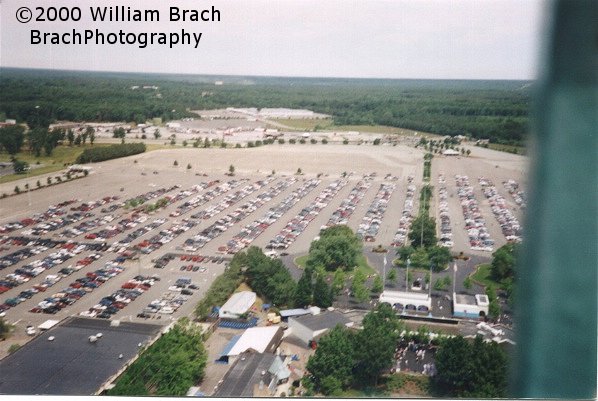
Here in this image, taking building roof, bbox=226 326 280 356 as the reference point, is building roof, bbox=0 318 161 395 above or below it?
above

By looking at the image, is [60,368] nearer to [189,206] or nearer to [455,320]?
[189,206]

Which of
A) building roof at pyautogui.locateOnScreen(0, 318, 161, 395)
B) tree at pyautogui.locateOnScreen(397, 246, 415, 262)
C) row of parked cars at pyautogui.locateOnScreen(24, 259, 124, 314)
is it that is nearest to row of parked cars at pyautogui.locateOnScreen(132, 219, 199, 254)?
row of parked cars at pyautogui.locateOnScreen(24, 259, 124, 314)

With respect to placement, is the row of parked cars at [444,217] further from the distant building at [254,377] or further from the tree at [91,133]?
the tree at [91,133]

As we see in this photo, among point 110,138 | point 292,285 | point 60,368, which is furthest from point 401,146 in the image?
point 60,368

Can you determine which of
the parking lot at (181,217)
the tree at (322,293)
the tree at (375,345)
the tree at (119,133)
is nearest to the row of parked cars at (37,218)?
the parking lot at (181,217)

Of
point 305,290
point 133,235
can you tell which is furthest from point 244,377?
point 133,235

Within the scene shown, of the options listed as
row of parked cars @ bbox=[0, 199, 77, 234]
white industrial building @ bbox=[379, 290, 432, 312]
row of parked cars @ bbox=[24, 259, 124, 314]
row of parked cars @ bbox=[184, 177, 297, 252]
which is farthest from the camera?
row of parked cars @ bbox=[184, 177, 297, 252]

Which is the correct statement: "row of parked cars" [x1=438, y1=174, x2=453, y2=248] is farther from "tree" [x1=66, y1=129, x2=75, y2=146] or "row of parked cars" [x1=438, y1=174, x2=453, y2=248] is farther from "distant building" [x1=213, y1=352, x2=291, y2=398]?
"tree" [x1=66, y1=129, x2=75, y2=146]

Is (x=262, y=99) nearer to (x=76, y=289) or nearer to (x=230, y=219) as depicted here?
(x=230, y=219)
